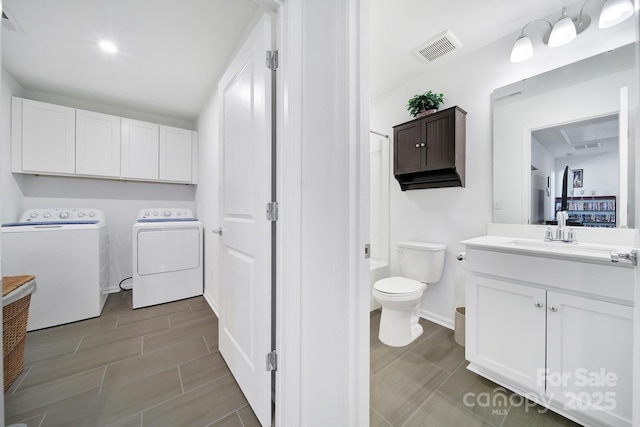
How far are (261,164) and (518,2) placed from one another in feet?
6.34

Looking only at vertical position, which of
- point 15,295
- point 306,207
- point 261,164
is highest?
point 261,164

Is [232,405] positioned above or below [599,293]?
below

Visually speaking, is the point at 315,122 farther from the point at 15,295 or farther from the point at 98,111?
the point at 98,111

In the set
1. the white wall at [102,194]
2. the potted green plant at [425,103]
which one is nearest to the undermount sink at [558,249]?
the potted green plant at [425,103]

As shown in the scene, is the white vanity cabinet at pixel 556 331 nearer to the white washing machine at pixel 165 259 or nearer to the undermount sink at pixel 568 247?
the undermount sink at pixel 568 247

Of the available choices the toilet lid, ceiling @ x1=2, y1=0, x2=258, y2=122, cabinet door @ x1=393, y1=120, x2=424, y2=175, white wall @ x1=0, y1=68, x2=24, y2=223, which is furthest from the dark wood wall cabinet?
white wall @ x1=0, y1=68, x2=24, y2=223

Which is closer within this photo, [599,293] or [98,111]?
[599,293]

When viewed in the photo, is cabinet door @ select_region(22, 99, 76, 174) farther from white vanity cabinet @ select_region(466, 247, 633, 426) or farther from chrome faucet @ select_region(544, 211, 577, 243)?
chrome faucet @ select_region(544, 211, 577, 243)

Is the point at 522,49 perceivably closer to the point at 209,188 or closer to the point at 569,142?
the point at 569,142

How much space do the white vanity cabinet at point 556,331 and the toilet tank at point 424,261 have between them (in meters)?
0.54

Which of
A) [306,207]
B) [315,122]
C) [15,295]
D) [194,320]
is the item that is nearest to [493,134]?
[315,122]

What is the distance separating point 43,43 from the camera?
199 centimetres

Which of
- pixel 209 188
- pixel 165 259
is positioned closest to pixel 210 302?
pixel 165 259

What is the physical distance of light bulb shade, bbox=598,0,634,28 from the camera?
54.9 inches
